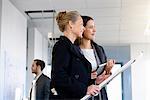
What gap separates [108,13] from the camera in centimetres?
506

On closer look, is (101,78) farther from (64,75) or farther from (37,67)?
(37,67)

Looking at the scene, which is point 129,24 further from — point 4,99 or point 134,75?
point 4,99

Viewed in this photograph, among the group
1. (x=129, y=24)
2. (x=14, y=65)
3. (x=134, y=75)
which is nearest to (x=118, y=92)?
(x=134, y=75)

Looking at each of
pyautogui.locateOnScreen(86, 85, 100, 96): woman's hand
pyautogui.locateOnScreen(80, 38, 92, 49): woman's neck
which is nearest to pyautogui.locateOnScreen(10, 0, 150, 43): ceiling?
pyautogui.locateOnScreen(80, 38, 92, 49): woman's neck

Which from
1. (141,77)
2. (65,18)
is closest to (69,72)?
(65,18)

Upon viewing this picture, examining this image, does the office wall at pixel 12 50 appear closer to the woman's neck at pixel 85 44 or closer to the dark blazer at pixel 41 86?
the dark blazer at pixel 41 86

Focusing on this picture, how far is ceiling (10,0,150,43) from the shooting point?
14.9ft

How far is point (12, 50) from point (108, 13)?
1.68 m

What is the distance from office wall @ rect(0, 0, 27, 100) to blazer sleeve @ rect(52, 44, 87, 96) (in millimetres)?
2629

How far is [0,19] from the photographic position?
13.2 ft

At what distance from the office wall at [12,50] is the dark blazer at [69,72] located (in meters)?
2.62

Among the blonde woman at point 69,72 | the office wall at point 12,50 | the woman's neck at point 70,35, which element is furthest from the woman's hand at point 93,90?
the office wall at point 12,50

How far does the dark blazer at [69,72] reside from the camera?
145cm

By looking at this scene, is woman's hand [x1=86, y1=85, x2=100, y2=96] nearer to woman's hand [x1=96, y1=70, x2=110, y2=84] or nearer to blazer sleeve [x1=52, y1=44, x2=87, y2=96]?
blazer sleeve [x1=52, y1=44, x2=87, y2=96]
